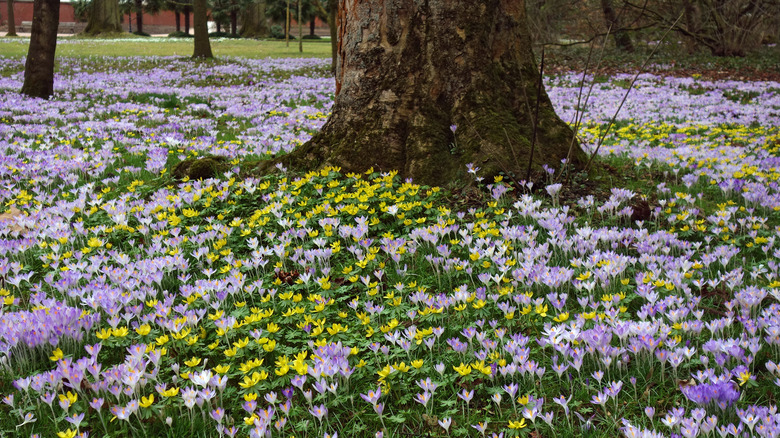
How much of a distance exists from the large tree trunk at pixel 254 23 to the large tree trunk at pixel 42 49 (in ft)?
154

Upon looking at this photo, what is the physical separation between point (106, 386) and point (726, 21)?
21941mm

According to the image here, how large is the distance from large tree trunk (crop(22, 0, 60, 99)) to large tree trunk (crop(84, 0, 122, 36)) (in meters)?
39.8

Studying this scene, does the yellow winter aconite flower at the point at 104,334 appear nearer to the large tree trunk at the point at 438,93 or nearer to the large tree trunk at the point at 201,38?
the large tree trunk at the point at 438,93

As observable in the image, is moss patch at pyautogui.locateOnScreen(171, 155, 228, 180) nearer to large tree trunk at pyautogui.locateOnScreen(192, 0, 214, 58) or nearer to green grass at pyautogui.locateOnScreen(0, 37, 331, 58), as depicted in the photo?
large tree trunk at pyautogui.locateOnScreen(192, 0, 214, 58)

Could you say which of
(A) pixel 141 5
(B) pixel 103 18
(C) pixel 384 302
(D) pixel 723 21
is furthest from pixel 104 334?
(A) pixel 141 5

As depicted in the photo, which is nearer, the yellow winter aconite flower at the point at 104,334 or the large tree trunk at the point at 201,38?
the yellow winter aconite flower at the point at 104,334

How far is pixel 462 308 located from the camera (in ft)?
9.93

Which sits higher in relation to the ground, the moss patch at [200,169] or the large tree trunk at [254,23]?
the large tree trunk at [254,23]

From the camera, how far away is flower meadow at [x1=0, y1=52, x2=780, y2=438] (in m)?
2.42

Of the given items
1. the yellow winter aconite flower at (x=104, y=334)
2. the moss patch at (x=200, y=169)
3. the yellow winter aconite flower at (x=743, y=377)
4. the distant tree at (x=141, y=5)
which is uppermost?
the distant tree at (x=141, y=5)

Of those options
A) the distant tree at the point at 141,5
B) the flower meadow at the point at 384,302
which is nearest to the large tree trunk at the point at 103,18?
the distant tree at the point at 141,5

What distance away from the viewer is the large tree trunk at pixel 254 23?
5681cm

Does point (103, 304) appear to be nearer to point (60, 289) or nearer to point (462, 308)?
point (60, 289)

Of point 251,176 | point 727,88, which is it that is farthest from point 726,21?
point 251,176
